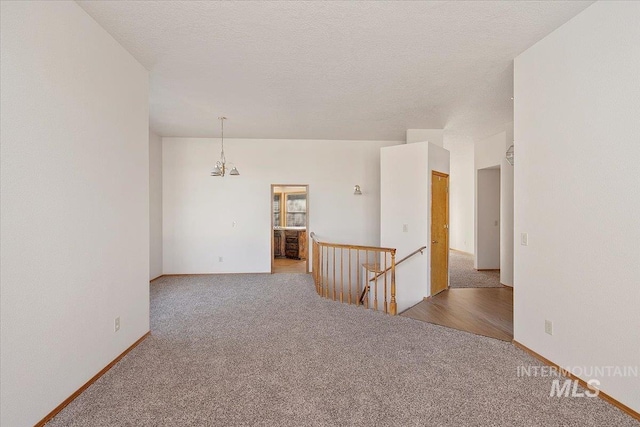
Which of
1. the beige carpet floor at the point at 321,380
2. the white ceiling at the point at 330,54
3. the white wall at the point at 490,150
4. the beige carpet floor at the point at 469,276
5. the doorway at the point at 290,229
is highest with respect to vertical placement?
the white ceiling at the point at 330,54

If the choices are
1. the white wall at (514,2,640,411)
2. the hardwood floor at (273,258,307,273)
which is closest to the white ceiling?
the white wall at (514,2,640,411)

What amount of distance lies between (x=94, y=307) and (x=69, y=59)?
6.66 feet

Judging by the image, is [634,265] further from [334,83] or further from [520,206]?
[334,83]

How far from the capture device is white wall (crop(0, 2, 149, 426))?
5.88ft

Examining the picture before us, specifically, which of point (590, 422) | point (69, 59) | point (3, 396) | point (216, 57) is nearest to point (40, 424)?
point (3, 396)

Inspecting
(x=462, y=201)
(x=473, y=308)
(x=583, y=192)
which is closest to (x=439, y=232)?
(x=473, y=308)

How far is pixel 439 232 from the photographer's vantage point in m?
5.54

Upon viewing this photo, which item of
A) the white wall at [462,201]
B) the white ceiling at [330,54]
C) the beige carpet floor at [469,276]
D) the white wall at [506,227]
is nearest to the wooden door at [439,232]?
the beige carpet floor at [469,276]

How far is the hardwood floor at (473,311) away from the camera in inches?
140

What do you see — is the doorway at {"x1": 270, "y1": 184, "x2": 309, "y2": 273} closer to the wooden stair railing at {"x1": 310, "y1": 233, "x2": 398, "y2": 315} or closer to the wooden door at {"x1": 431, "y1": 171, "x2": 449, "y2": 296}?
the wooden stair railing at {"x1": 310, "y1": 233, "x2": 398, "y2": 315}

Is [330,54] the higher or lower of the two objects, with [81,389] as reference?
higher

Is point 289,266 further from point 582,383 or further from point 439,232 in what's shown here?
point 582,383

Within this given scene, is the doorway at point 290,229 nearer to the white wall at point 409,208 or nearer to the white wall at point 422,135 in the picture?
the white wall at point 409,208

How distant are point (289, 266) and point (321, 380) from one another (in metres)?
5.87
